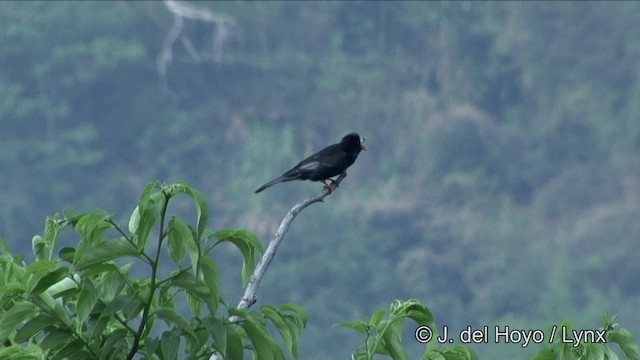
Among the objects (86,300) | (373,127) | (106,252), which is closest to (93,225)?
(106,252)

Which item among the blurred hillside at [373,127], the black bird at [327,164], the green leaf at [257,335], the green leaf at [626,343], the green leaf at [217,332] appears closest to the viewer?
the green leaf at [217,332]

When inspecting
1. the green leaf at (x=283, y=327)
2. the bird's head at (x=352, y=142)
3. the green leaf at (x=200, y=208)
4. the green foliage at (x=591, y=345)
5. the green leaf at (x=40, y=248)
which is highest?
the bird's head at (x=352, y=142)

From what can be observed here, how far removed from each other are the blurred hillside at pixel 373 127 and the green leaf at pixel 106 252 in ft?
204

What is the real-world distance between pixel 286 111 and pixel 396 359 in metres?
74.4

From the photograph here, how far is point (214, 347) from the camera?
211 inches

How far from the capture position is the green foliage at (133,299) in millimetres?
5340

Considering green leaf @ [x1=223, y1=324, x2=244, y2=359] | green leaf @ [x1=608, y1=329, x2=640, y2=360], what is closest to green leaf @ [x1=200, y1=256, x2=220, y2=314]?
green leaf @ [x1=223, y1=324, x2=244, y2=359]

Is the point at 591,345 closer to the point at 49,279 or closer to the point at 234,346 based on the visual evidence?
the point at 234,346

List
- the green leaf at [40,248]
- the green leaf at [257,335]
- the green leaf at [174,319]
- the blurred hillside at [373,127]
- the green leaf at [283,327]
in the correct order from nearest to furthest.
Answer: the green leaf at [174,319]
the green leaf at [257,335]
the green leaf at [283,327]
the green leaf at [40,248]
the blurred hillside at [373,127]

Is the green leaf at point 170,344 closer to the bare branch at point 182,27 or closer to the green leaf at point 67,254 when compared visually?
the green leaf at point 67,254

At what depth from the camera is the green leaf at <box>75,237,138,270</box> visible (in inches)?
210

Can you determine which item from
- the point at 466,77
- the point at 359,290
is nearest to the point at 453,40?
the point at 466,77

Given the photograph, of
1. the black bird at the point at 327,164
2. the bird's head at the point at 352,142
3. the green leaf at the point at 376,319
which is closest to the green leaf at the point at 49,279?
the green leaf at the point at 376,319

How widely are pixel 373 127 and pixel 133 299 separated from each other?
75770mm
